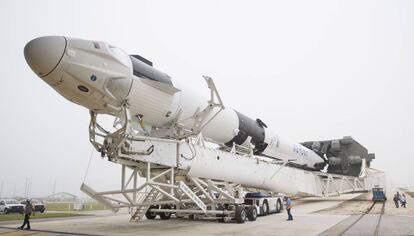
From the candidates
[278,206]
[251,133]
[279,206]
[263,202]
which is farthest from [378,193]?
[251,133]

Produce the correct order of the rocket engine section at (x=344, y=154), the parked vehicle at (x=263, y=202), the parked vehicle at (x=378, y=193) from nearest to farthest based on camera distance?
the parked vehicle at (x=263, y=202) → the parked vehicle at (x=378, y=193) → the rocket engine section at (x=344, y=154)

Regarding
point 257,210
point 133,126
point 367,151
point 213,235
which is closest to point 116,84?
point 133,126

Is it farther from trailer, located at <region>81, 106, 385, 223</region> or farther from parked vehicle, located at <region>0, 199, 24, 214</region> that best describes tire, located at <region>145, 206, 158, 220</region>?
parked vehicle, located at <region>0, 199, 24, 214</region>

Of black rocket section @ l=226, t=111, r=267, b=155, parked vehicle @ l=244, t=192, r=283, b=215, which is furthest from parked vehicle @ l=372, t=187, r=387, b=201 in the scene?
black rocket section @ l=226, t=111, r=267, b=155

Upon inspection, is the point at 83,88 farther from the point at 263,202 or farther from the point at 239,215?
the point at 263,202

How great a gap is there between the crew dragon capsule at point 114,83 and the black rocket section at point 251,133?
4.70 feet

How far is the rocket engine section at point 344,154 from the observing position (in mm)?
26125

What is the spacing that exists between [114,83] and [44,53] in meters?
2.02

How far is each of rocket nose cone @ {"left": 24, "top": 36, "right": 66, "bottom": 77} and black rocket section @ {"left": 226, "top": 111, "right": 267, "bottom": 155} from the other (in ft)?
28.4

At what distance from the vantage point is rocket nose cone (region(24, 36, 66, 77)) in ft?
28.5

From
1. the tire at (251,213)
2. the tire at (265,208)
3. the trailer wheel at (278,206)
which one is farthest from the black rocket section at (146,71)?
the trailer wheel at (278,206)

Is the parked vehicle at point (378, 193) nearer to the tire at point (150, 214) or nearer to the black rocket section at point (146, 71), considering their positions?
the tire at point (150, 214)

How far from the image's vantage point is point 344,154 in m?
26.6

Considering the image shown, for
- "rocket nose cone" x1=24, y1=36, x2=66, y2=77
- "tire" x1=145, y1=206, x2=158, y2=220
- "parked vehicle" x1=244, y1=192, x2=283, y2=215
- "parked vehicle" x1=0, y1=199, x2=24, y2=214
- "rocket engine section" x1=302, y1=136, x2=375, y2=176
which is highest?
"rocket nose cone" x1=24, y1=36, x2=66, y2=77
